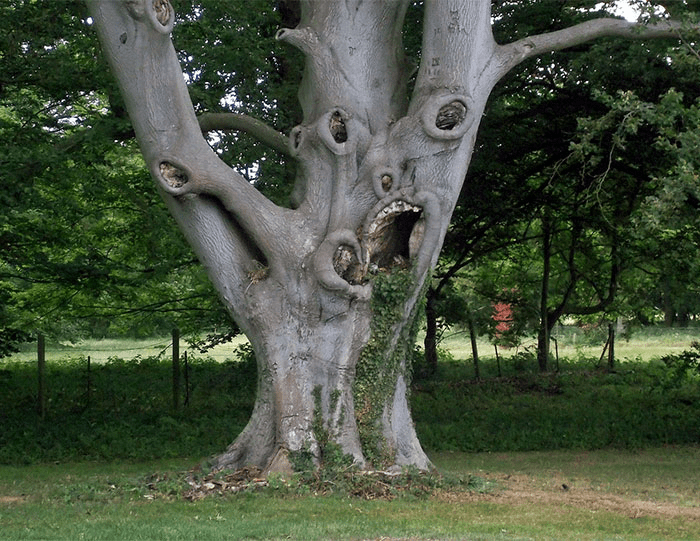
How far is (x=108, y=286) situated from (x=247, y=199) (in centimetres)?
806

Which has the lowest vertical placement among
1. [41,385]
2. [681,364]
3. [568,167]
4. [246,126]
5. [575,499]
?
[575,499]

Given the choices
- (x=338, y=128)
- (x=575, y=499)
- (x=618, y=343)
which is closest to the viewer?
(x=575, y=499)

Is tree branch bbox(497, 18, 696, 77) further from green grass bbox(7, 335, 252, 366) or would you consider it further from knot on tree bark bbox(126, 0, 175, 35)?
green grass bbox(7, 335, 252, 366)

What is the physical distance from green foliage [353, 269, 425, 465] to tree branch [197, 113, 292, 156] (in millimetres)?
2714

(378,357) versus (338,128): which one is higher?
(338,128)

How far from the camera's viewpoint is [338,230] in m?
10.8

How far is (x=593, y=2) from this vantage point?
15164 mm

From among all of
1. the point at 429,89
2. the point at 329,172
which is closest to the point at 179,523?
the point at 329,172

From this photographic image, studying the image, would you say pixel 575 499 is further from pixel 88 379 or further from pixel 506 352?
pixel 506 352

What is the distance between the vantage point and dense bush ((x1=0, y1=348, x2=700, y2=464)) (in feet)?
53.5

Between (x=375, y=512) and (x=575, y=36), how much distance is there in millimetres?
6677

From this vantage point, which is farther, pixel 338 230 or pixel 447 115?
pixel 447 115

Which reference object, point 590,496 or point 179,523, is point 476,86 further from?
point 179,523

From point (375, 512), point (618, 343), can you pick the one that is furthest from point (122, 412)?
point (618, 343)
